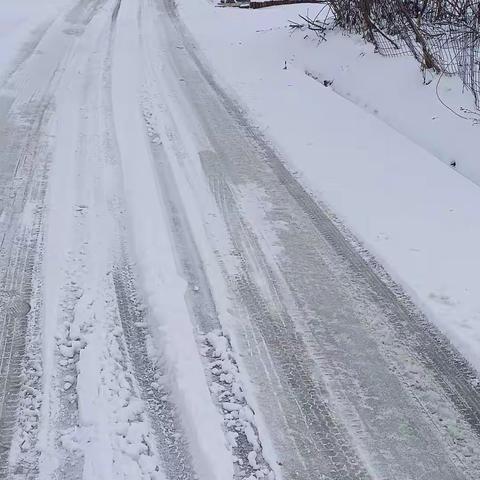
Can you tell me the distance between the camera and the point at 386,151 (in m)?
6.73

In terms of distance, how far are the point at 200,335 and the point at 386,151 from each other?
399cm

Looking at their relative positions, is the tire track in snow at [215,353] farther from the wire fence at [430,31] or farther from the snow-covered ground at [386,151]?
the wire fence at [430,31]

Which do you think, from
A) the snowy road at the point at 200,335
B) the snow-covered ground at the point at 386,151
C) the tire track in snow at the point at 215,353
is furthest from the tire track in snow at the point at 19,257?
the snow-covered ground at the point at 386,151

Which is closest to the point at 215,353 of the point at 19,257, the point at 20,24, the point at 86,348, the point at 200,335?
the point at 200,335

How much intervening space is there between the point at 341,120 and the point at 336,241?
334cm

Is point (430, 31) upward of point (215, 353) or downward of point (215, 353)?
upward

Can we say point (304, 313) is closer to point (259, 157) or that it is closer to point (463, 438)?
point (463, 438)

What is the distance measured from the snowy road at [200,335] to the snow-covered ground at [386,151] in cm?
26

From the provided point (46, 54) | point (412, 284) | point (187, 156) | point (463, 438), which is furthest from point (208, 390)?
point (46, 54)

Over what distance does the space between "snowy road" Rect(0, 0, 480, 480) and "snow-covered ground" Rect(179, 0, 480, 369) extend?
264mm

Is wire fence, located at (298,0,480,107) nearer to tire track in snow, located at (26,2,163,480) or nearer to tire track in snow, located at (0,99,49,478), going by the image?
tire track in snow, located at (26,2,163,480)

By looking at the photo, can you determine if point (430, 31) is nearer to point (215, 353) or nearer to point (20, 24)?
point (215, 353)

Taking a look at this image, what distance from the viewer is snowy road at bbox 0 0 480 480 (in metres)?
2.81

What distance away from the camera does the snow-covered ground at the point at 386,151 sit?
436cm
